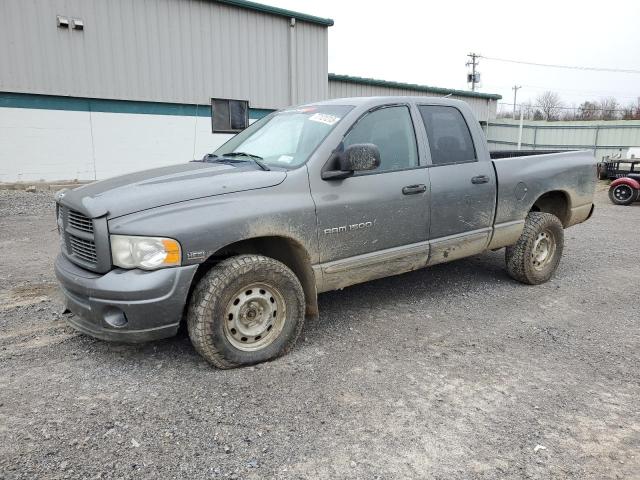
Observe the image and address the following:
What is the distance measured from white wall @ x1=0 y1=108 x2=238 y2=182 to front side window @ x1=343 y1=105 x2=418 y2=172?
11263 mm

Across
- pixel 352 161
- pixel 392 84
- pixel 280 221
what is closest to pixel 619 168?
pixel 392 84

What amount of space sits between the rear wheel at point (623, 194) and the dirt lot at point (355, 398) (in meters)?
9.72

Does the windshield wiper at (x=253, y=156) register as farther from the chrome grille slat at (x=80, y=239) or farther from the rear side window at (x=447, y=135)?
the rear side window at (x=447, y=135)

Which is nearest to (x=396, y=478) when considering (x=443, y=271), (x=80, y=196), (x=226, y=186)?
(x=226, y=186)

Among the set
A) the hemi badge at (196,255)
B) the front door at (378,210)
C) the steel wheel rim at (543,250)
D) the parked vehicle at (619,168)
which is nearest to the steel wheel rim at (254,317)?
the hemi badge at (196,255)

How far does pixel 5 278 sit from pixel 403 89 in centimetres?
1907

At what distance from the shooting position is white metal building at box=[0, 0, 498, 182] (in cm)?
1217

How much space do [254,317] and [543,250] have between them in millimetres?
3710

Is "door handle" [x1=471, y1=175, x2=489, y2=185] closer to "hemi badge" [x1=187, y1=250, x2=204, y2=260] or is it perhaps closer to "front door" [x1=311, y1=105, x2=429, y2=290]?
"front door" [x1=311, y1=105, x2=429, y2=290]

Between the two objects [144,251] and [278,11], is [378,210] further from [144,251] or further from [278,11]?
[278,11]

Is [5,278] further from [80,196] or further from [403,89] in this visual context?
[403,89]

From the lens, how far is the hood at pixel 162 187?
124 inches

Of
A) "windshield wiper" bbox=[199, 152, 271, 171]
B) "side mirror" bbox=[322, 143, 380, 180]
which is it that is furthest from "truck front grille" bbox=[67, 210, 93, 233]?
"side mirror" bbox=[322, 143, 380, 180]

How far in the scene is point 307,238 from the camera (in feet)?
12.0
